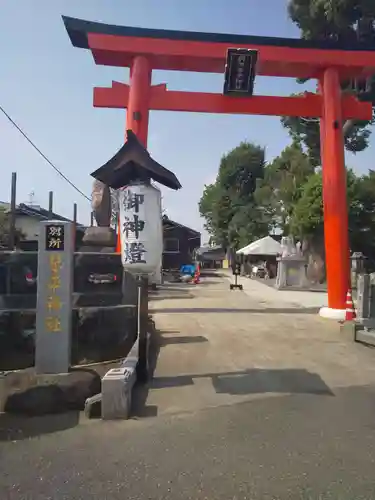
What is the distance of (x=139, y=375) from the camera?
639cm

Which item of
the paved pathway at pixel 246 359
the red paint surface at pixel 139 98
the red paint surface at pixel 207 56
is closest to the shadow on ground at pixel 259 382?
the paved pathway at pixel 246 359

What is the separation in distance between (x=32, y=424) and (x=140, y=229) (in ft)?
8.71

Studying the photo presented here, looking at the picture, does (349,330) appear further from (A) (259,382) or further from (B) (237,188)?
(B) (237,188)

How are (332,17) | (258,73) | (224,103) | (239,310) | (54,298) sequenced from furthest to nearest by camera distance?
(332,17) → (239,310) → (258,73) → (224,103) → (54,298)

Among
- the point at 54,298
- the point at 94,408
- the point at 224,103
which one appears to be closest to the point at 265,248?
the point at 224,103

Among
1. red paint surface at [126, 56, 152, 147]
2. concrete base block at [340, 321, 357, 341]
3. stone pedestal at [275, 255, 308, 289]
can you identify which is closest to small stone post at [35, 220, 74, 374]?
concrete base block at [340, 321, 357, 341]

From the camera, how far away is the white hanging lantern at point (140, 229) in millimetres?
6375

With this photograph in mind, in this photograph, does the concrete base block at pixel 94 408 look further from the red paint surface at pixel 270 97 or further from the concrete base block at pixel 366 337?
the red paint surface at pixel 270 97

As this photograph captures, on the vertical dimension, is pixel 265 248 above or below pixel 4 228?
below

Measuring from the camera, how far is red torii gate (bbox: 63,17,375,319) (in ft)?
39.2

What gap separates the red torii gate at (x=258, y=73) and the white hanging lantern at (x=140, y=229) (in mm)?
5879

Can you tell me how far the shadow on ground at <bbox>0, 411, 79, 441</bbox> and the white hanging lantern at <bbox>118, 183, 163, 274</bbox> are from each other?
2.00 metres

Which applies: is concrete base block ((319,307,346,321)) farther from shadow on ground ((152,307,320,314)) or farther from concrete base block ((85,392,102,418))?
concrete base block ((85,392,102,418))

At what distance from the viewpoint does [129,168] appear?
6.48 metres
